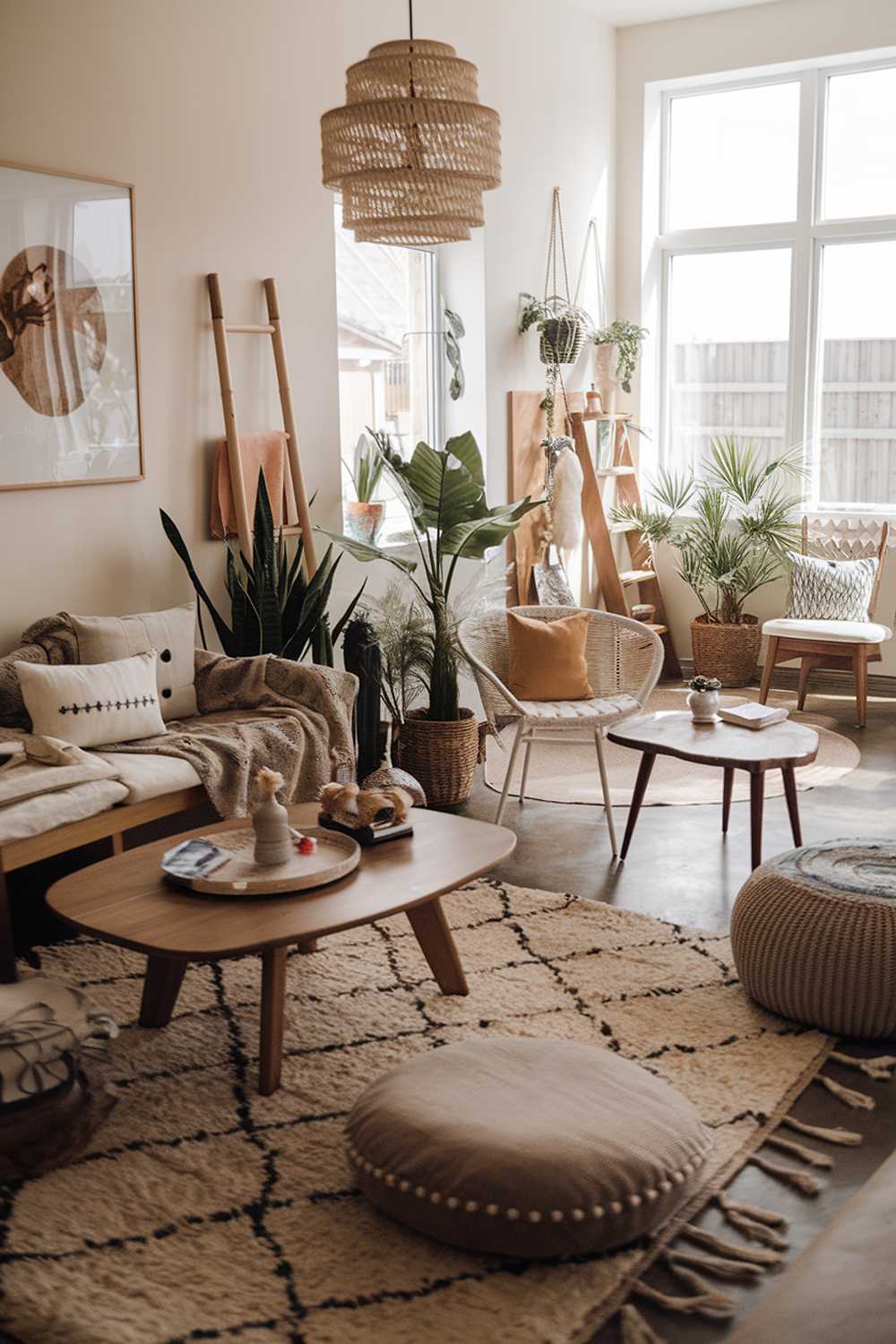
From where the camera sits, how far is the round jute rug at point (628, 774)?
5.00m

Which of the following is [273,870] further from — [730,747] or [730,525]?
[730,525]

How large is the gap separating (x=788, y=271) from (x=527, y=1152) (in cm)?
593

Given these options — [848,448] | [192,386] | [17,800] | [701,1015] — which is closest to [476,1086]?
[701,1015]

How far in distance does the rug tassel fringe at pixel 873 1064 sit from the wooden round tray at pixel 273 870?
1133mm

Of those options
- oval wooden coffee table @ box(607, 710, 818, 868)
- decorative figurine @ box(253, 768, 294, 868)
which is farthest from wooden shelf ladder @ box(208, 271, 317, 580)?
decorative figurine @ box(253, 768, 294, 868)

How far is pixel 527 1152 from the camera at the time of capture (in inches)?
83.1

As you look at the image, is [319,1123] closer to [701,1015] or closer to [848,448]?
[701,1015]

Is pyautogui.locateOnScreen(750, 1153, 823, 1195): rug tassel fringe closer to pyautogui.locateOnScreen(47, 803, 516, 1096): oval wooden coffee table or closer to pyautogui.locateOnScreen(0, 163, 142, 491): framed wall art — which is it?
pyautogui.locateOnScreen(47, 803, 516, 1096): oval wooden coffee table

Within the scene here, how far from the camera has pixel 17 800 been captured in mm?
3277

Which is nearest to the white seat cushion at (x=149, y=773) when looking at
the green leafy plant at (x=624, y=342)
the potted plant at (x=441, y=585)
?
the potted plant at (x=441, y=585)

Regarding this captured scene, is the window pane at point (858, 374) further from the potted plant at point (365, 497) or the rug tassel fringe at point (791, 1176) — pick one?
the rug tassel fringe at point (791, 1176)

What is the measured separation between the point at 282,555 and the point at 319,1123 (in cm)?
231

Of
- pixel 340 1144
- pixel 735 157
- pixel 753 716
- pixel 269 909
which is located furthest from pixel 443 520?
pixel 735 157

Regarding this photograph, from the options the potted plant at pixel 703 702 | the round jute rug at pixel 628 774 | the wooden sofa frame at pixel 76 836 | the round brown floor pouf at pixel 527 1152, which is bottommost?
the round jute rug at pixel 628 774
